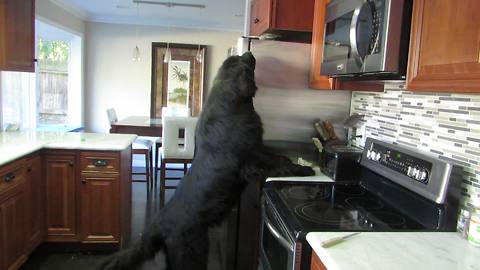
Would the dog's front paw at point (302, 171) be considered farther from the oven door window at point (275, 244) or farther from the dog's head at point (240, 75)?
the dog's head at point (240, 75)

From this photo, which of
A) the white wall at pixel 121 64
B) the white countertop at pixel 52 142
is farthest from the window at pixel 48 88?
the white countertop at pixel 52 142

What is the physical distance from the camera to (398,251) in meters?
1.12

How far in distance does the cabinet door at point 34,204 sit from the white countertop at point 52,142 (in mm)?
121

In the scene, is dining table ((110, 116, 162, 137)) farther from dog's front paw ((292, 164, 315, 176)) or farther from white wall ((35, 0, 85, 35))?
dog's front paw ((292, 164, 315, 176))

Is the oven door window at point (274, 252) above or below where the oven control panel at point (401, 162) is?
below

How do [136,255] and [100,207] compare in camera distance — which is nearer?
[136,255]

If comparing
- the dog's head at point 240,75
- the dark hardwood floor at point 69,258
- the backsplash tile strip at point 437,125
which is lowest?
the dark hardwood floor at point 69,258

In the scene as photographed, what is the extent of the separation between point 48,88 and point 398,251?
198 inches

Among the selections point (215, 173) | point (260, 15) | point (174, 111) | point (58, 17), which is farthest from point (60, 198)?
point (174, 111)

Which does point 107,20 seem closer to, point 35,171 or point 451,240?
point 35,171

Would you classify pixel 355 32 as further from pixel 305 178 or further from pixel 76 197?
pixel 76 197

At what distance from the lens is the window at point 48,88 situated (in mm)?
3807

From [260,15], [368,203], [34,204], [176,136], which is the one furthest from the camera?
[176,136]

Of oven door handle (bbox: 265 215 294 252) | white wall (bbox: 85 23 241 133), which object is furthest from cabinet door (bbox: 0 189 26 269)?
white wall (bbox: 85 23 241 133)
